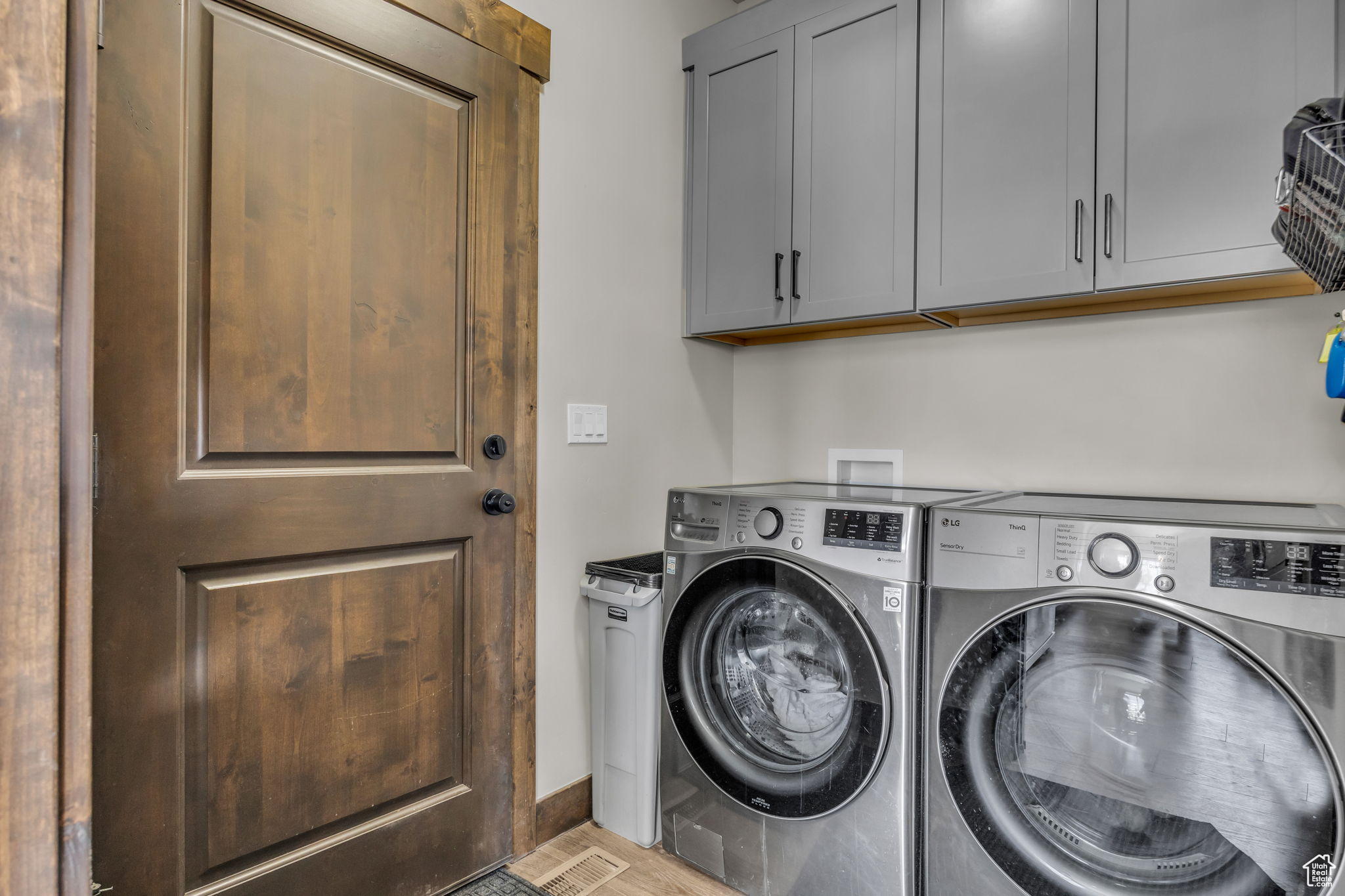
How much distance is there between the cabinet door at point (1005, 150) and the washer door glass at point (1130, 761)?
87 cm

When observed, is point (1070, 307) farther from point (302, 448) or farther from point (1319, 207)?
point (302, 448)

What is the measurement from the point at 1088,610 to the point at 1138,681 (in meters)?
0.13

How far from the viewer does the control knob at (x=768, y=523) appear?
63.1 inches

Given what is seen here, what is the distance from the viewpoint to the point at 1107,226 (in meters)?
1.56

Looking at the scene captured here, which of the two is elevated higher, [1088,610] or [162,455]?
[162,455]

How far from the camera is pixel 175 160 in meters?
1.25

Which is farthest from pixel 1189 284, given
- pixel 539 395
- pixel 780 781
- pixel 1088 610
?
pixel 539 395

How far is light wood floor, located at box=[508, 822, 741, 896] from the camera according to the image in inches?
65.3

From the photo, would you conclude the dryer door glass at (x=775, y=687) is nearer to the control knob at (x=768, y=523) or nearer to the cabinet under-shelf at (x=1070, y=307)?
the control knob at (x=768, y=523)

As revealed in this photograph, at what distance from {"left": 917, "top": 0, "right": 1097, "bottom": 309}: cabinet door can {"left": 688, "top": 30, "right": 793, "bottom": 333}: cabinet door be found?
1.43ft

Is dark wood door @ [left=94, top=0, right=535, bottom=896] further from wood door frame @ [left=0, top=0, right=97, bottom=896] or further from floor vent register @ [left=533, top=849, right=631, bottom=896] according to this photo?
wood door frame @ [left=0, top=0, right=97, bottom=896]

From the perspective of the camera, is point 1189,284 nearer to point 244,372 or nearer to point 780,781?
point 780,781

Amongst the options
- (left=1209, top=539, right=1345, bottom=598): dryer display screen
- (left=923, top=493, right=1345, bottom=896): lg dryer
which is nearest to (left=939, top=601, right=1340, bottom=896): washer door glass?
(left=923, top=493, right=1345, bottom=896): lg dryer

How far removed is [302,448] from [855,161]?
5.32ft
